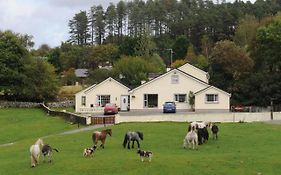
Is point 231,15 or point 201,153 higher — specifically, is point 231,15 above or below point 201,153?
above

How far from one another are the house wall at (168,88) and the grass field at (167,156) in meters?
28.1

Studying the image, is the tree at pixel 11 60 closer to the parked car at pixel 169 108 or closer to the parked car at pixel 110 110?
the parked car at pixel 110 110

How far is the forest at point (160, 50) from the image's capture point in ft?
248

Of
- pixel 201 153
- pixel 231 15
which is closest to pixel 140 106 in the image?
pixel 201 153

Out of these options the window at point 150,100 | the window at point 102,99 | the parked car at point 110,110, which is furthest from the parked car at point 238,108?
the window at point 102,99

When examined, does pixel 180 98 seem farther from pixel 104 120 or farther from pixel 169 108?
pixel 104 120

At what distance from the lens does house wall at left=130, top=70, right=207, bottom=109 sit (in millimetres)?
69125

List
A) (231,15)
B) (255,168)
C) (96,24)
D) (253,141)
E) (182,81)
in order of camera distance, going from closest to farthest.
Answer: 1. (255,168)
2. (253,141)
3. (182,81)
4. (231,15)
5. (96,24)

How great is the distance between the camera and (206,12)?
162m

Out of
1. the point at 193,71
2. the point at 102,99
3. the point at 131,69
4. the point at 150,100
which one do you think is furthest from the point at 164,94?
the point at 131,69

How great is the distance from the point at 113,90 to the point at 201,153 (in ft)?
141

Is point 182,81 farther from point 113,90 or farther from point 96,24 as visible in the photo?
point 96,24

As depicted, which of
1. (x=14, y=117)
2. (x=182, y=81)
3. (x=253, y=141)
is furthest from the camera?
(x=182, y=81)

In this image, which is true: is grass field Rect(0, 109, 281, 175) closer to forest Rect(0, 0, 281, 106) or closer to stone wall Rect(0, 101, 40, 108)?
forest Rect(0, 0, 281, 106)
